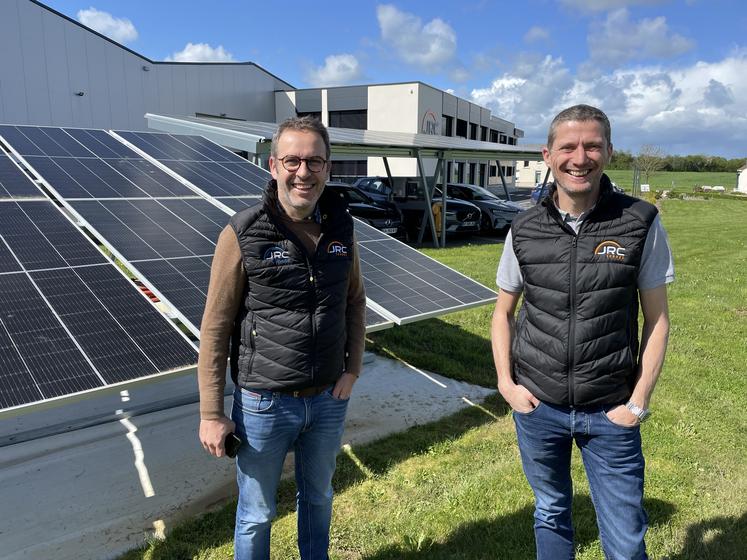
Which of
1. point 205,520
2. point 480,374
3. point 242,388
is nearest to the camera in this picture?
point 242,388

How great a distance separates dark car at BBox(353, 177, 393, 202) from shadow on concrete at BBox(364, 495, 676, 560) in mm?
14353

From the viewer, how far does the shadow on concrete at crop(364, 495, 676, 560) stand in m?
3.46

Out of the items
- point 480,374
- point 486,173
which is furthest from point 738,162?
point 480,374

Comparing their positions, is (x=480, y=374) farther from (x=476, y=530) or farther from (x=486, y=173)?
(x=486, y=173)

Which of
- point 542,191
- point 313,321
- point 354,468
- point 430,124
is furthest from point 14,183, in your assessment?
point 430,124

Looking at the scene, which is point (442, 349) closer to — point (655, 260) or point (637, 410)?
point (637, 410)

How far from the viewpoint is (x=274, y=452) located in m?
2.53

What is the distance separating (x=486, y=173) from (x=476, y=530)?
52.7 metres

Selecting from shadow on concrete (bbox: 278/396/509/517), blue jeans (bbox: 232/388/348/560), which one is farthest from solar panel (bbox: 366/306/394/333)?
blue jeans (bbox: 232/388/348/560)

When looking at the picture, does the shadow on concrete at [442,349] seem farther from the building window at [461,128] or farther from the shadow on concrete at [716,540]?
the building window at [461,128]

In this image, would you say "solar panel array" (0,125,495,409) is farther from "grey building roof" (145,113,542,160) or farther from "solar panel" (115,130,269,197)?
"grey building roof" (145,113,542,160)

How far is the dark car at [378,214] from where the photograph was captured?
15.5 meters

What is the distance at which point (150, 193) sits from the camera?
6.04 metres

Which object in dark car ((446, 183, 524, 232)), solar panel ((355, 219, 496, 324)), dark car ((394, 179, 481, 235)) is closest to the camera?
solar panel ((355, 219, 496, 324))
